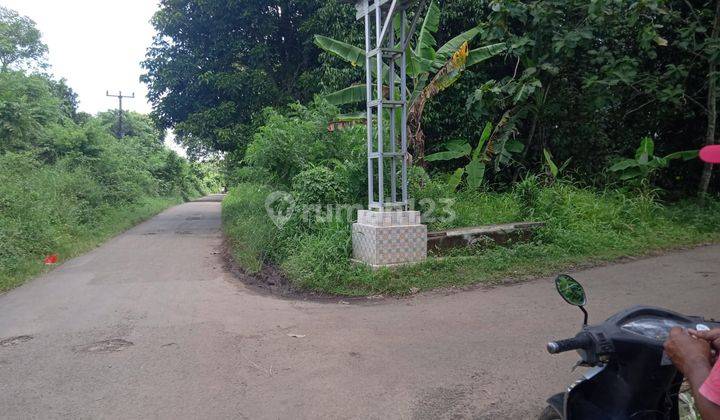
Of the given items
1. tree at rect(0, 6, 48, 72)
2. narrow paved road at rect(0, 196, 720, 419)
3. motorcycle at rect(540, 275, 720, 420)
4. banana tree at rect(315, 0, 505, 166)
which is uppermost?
tree at rect(0, 6, 48, 72)

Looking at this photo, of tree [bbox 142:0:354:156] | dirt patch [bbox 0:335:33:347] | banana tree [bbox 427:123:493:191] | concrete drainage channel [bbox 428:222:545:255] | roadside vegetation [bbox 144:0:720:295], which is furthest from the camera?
tree [bbox 142:0:354:156]

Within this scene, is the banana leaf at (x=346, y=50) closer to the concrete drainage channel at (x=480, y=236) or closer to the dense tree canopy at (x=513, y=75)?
the dense tree canopy at (x=513, y=75)

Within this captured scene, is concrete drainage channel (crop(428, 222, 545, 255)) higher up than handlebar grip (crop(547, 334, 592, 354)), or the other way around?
handlebar grip (crop(547, 334, 592, 354))

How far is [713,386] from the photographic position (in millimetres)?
1668

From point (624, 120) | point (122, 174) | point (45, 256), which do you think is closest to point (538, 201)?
point (624, 120)

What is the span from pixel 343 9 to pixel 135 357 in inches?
506

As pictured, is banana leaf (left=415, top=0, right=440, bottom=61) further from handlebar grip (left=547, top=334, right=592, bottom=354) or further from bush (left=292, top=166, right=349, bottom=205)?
handlebar grip (left=547, top=334, right=592, bottom=354)

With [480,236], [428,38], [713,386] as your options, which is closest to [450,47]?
[428,38]

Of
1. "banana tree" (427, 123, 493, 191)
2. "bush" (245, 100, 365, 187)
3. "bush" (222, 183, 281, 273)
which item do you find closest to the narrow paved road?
"bush" (222, 183, 281, 273)

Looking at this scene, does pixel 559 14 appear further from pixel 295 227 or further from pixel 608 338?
pixel 608 338

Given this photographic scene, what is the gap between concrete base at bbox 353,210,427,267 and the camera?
7117 mm

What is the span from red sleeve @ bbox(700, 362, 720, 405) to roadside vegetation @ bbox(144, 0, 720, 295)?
498cm

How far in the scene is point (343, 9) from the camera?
15.1 metres

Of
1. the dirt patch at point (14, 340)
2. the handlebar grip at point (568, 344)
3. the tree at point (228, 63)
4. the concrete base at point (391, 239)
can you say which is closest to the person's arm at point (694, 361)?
the handlebar grip at point (568, 344)
